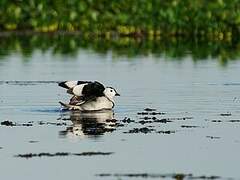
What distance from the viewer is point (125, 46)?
181 feet

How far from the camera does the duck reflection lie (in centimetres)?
2205

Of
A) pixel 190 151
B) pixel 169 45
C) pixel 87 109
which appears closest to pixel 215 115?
pixel 87 109

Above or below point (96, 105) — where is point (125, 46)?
below

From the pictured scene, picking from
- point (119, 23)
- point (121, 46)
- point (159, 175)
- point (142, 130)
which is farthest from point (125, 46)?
point (159, 175)

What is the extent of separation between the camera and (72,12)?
6888cm

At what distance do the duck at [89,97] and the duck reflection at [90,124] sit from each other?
137mm

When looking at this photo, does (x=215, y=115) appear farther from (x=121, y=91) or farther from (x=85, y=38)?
(x=85, y=38)

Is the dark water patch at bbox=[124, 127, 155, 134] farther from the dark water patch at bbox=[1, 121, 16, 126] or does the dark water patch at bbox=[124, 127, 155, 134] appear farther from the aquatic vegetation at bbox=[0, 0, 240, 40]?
the aquatic vegetation at bbox=[0, 0, 240, 40]

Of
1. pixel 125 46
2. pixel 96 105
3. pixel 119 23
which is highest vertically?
pixel 96 105

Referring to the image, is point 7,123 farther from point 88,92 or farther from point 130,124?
point 88,92

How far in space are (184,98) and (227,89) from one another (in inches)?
110

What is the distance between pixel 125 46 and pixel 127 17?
11569 mm

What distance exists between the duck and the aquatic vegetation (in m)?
38.7

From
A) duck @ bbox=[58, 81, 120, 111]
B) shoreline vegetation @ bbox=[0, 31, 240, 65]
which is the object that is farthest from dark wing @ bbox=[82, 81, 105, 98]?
shoreline vegetation @ bbox=[0, 31, 240, 65]
